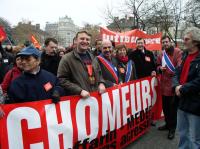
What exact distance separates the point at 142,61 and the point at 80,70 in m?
2.40

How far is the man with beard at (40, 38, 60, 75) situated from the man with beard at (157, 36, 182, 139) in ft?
6.94

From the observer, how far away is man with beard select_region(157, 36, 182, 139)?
570 cm

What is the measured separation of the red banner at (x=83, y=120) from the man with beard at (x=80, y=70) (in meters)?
0.23

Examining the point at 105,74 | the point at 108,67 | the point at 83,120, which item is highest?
the point at 108,67

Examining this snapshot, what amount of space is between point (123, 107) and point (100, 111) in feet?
2.28

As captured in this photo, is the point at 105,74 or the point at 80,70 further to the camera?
the point at 105,74

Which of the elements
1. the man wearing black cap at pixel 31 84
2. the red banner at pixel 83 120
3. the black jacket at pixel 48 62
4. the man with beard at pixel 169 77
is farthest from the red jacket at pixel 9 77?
the man with beard at pixel 169 77

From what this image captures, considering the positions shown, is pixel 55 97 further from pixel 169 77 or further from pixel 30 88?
pixel 169 77

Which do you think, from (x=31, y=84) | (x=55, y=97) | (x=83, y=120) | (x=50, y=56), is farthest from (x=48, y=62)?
(x=31, y=84)

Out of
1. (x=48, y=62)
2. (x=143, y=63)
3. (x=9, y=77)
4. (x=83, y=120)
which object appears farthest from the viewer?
(x=143, y=63)

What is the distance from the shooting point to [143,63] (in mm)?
6414

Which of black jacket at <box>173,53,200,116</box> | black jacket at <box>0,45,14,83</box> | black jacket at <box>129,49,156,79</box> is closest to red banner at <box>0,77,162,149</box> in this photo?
black jacket at <box>129,49,156,79</box>

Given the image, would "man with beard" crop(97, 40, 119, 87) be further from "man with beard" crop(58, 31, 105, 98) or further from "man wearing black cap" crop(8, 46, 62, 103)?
"man wearing black cap" crop(8, 46, 62, 103)

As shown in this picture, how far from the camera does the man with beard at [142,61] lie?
6.39 metres
